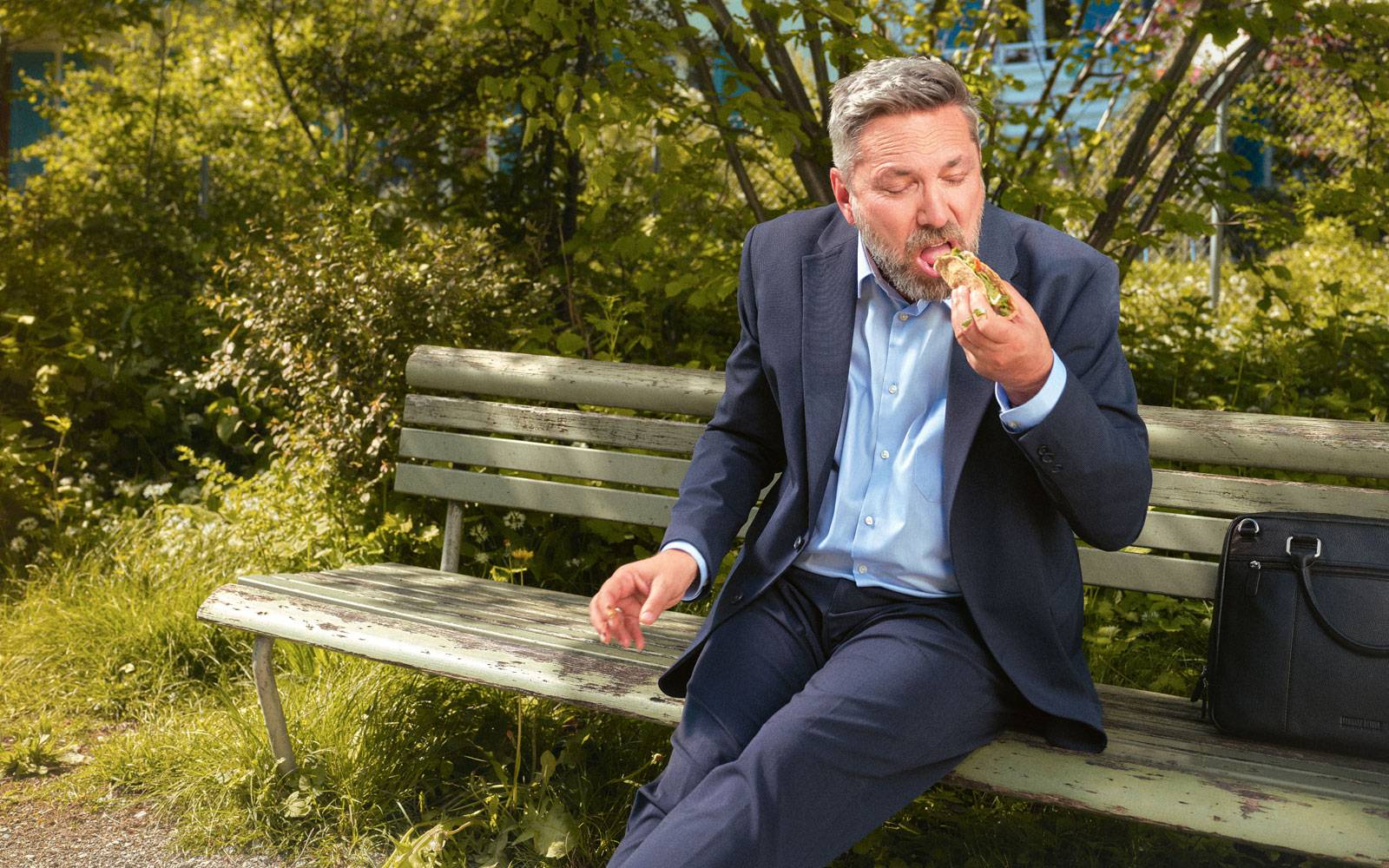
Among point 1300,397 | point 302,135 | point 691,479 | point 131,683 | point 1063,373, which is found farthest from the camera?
point 302,135

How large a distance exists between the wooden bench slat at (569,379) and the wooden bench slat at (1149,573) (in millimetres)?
946

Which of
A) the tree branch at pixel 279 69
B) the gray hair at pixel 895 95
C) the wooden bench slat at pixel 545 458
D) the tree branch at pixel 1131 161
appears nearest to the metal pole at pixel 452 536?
the wooden bench slat at pixel 545 458

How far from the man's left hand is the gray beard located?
25cm

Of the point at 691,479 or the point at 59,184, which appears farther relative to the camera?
the point at 59,184

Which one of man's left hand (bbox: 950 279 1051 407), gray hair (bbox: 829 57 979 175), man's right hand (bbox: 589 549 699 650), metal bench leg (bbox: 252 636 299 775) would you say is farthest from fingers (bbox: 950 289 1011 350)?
metal bench leg (bbox: 252 636 299 775)

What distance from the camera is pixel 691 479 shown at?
2.47 m

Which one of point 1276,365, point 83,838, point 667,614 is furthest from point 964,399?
point 1276,365

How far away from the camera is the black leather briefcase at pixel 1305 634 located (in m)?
2.15

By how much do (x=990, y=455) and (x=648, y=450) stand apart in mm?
1395

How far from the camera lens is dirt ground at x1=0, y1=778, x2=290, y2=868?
9.70 ft

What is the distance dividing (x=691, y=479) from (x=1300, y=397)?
3.10 meters

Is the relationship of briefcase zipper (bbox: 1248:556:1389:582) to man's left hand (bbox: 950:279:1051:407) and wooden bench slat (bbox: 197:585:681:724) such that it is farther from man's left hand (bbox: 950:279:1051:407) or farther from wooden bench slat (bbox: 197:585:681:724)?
wooden bench slat (bbox: 197:585:681:724)

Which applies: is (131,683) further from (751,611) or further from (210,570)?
(751,611)

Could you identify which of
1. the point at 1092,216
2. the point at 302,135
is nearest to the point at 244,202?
the point at 302,135
